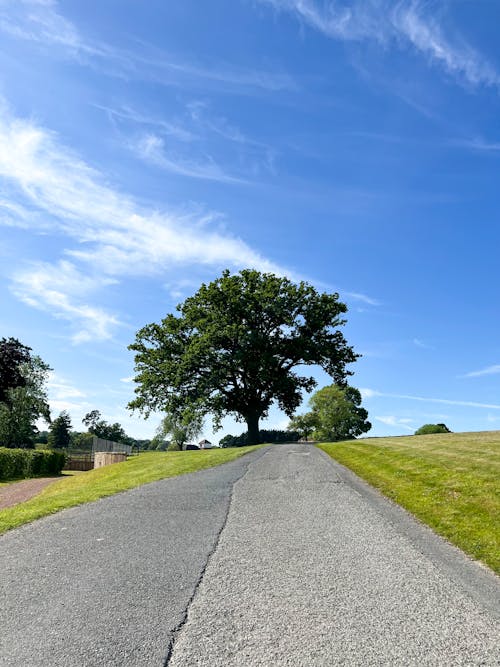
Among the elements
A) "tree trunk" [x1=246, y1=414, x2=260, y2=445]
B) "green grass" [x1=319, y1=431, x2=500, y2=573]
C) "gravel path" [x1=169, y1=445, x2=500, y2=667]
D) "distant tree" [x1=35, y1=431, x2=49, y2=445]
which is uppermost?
"distant tree" [x1=35, y1=431, x2=49, y2=445]

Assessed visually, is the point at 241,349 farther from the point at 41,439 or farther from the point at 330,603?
the point at 41,439

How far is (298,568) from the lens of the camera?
6598 millimetres

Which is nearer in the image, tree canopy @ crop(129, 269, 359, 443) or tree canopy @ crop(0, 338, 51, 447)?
tree canopy @ crop(129, 269, 359, 443)

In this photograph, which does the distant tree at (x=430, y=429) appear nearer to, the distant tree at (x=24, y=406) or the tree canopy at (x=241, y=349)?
the tree canopy at (x=241, y=349)

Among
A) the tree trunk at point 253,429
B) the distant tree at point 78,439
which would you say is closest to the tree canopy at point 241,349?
the tree trunk at point 253,429

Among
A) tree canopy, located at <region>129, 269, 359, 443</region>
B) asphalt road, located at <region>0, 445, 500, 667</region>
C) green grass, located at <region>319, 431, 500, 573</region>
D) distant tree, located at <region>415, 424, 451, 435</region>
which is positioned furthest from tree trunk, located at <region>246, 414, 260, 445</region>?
asphalt road, located at <region>0, 445, 500, 667</region>

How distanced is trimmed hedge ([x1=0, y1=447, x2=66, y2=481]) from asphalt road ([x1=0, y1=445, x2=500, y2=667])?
32.0 metres

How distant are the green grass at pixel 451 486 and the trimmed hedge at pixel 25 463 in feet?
95.0

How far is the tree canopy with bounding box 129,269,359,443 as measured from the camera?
1569 inches

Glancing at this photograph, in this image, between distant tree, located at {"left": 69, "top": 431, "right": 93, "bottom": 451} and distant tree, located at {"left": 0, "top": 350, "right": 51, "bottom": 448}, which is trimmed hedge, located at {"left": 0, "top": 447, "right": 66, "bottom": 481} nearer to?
distant tree, located at {"left": 0, "top": 350, "right": 51, "bottom": 448}

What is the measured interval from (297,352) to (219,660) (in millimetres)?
37452

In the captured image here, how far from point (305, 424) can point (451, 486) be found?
67681 mm

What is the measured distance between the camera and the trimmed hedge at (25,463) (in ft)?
123

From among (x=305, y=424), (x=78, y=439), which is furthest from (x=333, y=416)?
(x=78, y=439)
